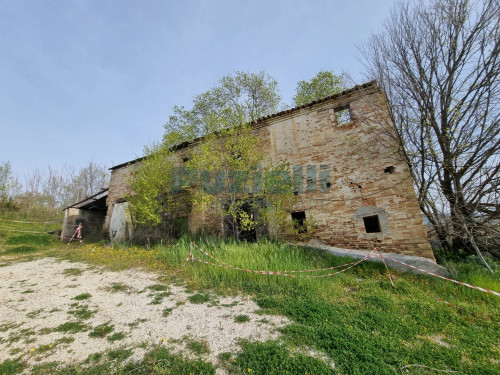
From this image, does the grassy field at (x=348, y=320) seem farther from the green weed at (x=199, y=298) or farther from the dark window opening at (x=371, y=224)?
the dark window opening at (x=371, y=224)

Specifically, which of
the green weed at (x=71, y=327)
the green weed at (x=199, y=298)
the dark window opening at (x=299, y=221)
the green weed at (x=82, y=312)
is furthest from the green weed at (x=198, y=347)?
the dark window opening at (x=299, y=221)

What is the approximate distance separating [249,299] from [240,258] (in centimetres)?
176

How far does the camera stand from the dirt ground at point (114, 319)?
2.99m

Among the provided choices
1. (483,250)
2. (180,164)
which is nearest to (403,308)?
(483,250)

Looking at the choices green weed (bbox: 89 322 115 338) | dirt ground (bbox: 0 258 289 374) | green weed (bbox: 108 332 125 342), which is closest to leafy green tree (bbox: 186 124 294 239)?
dirt ground (bbox: 0 258 289 374)

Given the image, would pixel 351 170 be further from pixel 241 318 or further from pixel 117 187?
pixel 117 187

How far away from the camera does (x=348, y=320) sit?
140 inches

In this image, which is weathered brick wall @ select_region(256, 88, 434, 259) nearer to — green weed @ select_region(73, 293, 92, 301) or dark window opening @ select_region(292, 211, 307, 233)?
dark window opening @ select_region(292, 211, 307, 233)

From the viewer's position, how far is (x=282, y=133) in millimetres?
9727

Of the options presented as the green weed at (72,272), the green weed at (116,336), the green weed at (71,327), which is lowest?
the green weed at (116,336)

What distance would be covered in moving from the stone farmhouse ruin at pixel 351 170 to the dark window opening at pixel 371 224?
0.11 feet

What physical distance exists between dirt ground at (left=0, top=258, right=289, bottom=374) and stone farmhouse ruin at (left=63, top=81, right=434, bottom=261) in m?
5.12

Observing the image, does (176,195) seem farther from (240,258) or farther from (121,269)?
(240,258)

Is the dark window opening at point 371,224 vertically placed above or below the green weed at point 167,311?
above
